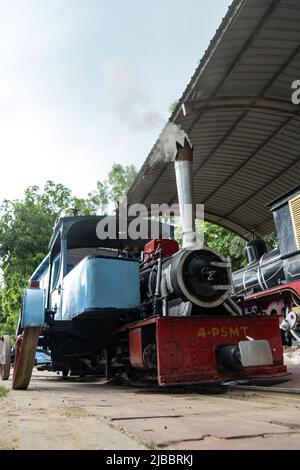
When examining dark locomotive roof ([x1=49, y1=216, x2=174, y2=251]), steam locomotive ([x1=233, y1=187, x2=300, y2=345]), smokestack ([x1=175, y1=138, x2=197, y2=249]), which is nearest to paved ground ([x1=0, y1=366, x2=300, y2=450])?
smokestack ([x1=175, y1=138, x2=197, y2=249])

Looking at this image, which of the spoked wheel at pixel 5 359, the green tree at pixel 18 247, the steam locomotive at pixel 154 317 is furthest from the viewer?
the green tree at pixel 18 247

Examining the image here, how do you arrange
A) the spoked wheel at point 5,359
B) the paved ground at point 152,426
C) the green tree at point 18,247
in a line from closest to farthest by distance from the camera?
the paved ground at point 152,426 < the spoked wheel at point 5,359 < the green tree at point 18,247

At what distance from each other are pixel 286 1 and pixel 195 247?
10.5 ft

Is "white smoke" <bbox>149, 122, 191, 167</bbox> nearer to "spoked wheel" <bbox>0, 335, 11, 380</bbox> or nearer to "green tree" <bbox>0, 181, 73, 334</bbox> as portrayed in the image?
"spoked wheel" <bbox>0, 335, 11, 380</bbox>

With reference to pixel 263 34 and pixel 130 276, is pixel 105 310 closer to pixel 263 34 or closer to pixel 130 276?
pixel 130 276

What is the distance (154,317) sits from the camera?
4898mm

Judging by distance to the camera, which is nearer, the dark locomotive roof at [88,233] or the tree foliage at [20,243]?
the dark locomotive roof at [88,233]

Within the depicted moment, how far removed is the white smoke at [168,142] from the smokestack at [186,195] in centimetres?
93

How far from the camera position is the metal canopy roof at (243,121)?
5.97 meters

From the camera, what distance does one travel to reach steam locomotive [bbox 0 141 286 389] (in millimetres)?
4891

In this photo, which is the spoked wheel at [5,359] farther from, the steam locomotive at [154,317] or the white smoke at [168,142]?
the white smoke at [168,142]

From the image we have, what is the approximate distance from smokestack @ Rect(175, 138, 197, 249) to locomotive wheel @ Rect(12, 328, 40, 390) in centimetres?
219

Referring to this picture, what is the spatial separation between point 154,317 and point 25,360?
1865mm

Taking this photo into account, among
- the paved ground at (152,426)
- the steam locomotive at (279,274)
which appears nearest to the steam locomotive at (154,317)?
the steam locomotive at (279,274)
